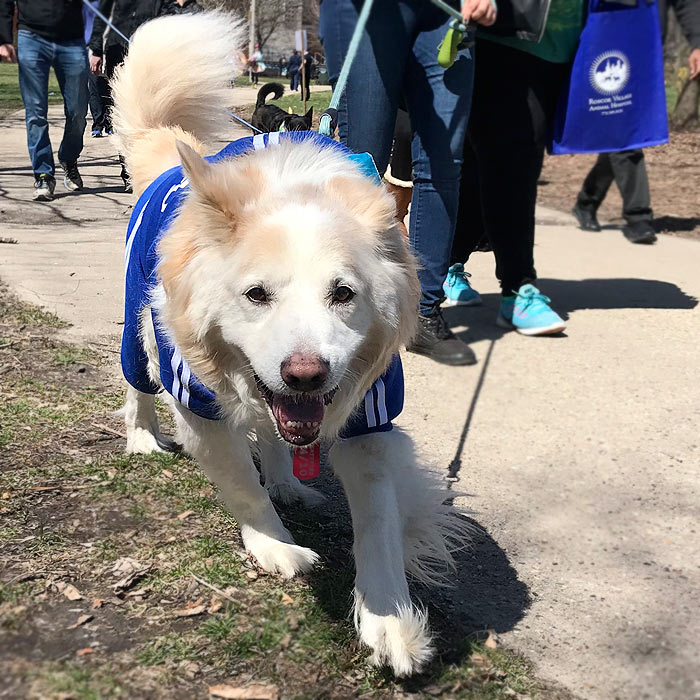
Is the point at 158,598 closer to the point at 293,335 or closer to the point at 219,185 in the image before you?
the point at 293,335

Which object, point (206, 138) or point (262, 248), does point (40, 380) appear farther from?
point (262, 248)

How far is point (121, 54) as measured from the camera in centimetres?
889

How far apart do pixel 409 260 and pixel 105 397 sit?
6.35 feet

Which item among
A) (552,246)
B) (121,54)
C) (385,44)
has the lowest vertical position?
(552,246)

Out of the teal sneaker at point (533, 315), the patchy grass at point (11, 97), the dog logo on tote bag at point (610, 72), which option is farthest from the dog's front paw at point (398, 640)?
the patchy grass at point (11, 97)

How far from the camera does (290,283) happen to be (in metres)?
2.04

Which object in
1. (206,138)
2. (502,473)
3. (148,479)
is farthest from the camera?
(206,138)

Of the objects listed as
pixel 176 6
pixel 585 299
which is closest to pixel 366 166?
pixel 585 299

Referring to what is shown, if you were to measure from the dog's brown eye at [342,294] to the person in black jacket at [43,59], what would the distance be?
6.57 meters

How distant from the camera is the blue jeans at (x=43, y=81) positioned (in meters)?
7.73

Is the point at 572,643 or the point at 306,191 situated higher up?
the point at 306,191

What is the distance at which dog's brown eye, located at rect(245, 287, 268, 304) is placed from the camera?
6.73 ft

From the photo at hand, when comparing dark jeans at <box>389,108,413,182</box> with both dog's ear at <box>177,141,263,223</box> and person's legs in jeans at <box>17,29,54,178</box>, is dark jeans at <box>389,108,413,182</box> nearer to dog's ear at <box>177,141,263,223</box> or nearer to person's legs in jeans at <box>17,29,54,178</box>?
dog's ear at <box>177,141,263,223</box>

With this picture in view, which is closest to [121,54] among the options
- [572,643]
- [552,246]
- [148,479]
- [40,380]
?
[552,246]
